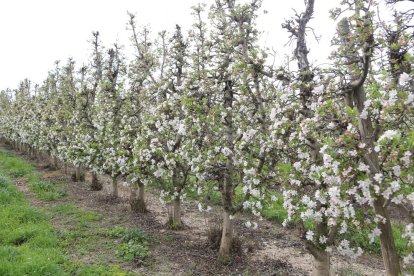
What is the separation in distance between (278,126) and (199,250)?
220 inches

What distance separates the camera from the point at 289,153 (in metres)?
7.51

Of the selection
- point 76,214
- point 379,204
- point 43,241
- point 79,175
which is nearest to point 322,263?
point 379,204

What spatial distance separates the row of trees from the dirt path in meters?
0.69

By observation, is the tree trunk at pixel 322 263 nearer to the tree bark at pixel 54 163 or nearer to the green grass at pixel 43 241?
the green grass at pixel 43 241

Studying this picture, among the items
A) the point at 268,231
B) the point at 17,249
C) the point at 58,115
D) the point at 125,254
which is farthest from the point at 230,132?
the point at 58,115

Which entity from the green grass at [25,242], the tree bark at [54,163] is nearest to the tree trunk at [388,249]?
the green grass at [25,242]

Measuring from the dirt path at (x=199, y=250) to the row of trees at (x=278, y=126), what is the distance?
2.26 ft

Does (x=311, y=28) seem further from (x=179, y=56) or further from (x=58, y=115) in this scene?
(x=58, y=115)

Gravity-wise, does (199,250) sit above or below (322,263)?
below

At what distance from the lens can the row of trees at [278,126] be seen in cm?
439

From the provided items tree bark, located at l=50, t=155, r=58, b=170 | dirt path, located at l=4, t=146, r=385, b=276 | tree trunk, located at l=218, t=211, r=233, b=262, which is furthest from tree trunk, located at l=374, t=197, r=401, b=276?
tree bark, located at l=50, t=155, r=58, b=170

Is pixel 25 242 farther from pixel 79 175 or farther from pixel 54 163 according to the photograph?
pixel 54 163

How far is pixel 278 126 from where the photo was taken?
592cm

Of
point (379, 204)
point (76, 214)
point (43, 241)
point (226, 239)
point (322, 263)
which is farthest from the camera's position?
point (76, 214)
